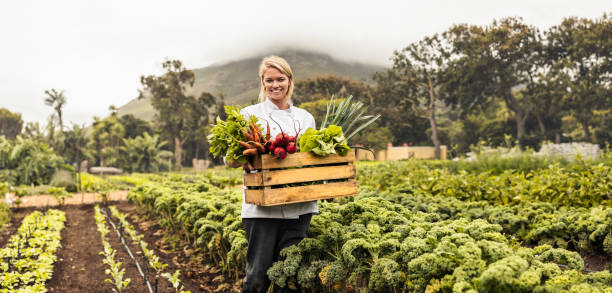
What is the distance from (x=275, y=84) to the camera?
264cm

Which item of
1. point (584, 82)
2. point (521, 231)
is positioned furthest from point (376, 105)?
point (521, 231)

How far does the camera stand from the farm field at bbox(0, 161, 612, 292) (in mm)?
2104

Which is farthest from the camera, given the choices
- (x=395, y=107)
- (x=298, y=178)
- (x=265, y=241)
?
(x=395, y=107)

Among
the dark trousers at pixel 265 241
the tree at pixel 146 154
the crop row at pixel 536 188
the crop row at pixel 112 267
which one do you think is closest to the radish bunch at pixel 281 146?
the dark trousers at pixel 265 241

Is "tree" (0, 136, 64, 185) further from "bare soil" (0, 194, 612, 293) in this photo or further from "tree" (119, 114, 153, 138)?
"tree" (119, 114, 153, 138)

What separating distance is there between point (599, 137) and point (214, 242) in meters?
36.8

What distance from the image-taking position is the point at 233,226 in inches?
153

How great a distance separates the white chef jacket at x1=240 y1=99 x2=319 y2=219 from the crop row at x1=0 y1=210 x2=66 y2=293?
2.75m

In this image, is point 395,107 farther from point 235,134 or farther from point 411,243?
point 235,134

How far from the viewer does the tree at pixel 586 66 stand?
30828 millimetres

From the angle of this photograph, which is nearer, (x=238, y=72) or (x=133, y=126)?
(x=133, y=126)

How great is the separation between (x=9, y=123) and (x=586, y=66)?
242 ft

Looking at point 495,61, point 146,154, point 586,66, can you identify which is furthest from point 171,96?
point 586,66

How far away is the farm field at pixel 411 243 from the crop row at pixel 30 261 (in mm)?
149
